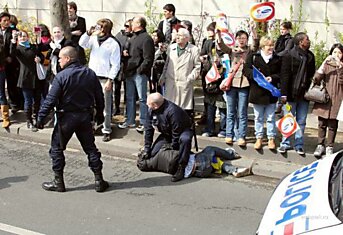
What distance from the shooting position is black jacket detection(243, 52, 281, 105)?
767cm

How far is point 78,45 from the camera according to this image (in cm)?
872

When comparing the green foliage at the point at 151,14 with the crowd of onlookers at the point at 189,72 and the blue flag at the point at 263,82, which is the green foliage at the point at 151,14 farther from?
the blue flag at the point at 263,82

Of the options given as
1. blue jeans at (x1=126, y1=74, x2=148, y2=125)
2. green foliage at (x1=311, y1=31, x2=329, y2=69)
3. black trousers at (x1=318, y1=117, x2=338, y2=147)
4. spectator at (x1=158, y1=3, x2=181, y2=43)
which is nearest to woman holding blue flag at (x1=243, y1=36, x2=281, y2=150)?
black trousers at (x1=318, y1=117, x2=338, y2=147)

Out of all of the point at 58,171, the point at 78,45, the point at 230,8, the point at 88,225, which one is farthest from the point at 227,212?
the point at 230,8

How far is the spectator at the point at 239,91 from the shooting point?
7867 millimetres

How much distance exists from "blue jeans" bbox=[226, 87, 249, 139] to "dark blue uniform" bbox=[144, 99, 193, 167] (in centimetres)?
89

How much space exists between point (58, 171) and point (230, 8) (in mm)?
7163

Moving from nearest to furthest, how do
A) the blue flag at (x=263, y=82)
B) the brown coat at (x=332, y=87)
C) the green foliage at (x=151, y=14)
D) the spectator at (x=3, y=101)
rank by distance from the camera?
the brown coat at (x=332, y=87) → the blue flag at (x=263, y=82) → the spectator at (x=3, y=101) → the green foliage at (x=151, y=14)

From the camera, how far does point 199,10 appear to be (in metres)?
12.9

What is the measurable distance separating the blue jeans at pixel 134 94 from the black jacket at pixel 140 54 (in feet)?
0.28

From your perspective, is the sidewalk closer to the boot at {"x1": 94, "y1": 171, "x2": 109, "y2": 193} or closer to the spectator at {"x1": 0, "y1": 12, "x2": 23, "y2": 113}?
the spectator at {"x1": 0, "y1": 12, "x2": 23, "y2": 113}

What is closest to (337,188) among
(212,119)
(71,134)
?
(71,134)

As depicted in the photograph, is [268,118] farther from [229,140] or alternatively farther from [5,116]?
[5,116]

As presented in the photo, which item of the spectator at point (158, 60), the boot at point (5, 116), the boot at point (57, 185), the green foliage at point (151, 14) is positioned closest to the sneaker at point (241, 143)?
the spectator at point (158, 60)
